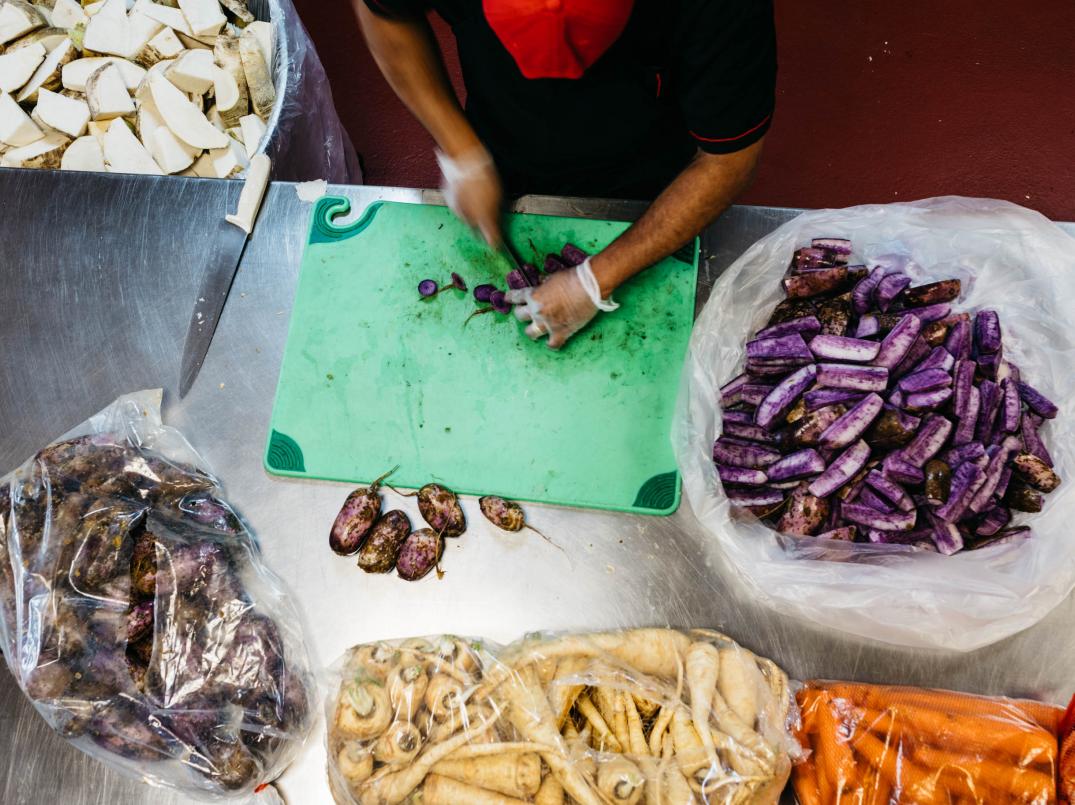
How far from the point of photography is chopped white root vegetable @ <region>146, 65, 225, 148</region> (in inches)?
90.9

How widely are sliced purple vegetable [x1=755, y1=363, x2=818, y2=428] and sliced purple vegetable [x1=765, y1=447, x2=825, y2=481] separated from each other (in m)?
0.10

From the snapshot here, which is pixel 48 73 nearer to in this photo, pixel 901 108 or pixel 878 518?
pixel 878 518

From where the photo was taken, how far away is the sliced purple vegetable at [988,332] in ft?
5.59

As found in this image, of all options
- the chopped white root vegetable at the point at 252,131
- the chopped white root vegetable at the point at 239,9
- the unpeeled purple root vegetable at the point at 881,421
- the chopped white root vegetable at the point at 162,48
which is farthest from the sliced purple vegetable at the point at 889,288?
the chopped white root vegetable at the point at 162,48

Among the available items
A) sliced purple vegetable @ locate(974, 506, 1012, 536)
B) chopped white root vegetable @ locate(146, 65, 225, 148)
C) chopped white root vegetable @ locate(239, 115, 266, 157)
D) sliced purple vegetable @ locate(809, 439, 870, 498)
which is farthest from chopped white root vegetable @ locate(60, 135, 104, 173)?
sliced purple vegetable @ locate(974, 506, 1012, 536)

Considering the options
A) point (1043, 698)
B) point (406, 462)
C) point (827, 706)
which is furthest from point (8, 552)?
point (1043, 698)

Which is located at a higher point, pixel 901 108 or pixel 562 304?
pixel 901 108

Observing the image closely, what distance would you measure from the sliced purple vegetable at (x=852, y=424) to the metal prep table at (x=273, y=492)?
379mm

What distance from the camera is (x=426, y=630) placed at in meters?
1.72

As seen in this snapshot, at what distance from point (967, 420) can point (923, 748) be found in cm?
73

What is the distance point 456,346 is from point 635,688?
97cm

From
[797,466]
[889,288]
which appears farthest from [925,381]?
[797,466]

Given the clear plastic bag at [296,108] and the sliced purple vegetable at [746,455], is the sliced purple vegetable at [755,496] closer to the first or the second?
the sliced purple vegetable at [746,455]

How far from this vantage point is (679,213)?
1633mm
